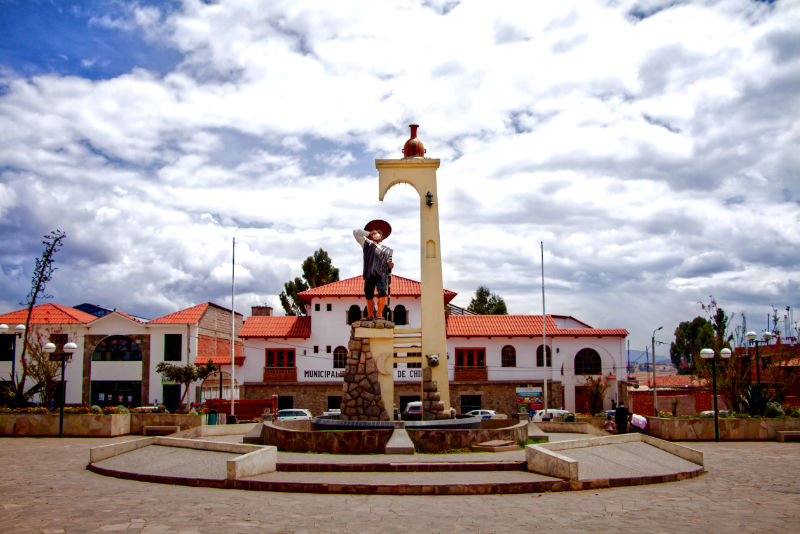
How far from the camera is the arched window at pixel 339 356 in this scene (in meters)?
40.7

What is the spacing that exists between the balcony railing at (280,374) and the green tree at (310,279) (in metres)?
12.1

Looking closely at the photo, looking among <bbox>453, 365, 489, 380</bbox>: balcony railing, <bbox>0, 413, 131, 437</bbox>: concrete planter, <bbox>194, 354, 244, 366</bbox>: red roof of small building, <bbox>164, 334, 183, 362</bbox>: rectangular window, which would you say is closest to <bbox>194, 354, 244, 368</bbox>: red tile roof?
<bbox>194, 354, 244, 366</bbox>: red roof of small building

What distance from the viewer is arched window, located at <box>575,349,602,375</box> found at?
40.4 meters

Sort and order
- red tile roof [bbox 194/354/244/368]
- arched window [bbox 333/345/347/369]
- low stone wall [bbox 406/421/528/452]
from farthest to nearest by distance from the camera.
A: arched window [bbox 333/345/347/369]
red tile roof [bbox 194/354/244/368]
low stone wall [bbox 406/421/528/452]

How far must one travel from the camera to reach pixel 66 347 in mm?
21797

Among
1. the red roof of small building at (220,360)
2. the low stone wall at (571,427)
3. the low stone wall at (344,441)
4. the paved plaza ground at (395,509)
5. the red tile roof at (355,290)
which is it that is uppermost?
the red tile roof at (355,290)

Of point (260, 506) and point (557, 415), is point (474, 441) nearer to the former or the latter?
point (260, 506)

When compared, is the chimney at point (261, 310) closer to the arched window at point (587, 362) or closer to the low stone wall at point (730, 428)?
the arched window at point (587, 362)

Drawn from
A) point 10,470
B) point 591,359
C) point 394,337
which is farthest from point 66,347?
point 591,359

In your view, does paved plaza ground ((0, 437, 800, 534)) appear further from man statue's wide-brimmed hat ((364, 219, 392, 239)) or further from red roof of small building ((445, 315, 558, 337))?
red roof of small building ((445, 315, 558, 337))

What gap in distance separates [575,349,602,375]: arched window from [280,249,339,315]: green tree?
68.0 ft

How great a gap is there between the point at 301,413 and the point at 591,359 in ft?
62.3

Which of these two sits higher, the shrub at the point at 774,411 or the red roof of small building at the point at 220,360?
the red roof of small building at the point at 220,360

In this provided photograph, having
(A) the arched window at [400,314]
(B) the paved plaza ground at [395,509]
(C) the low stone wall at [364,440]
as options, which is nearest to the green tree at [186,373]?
(A) the arched window at [400,314]
